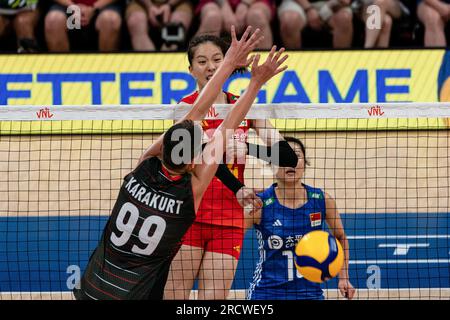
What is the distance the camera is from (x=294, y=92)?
30.9ft

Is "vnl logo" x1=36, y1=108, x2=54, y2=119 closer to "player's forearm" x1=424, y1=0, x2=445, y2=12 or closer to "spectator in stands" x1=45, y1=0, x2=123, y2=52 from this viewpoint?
"spectator in stands" x1=45, y1=0, x2=123, y2=52

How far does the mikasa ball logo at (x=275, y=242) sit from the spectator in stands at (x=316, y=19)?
12.4 feet

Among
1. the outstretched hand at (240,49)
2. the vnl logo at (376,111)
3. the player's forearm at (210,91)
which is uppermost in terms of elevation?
the outstretched hand at (240,49)

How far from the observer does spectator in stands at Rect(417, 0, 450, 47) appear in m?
10.0

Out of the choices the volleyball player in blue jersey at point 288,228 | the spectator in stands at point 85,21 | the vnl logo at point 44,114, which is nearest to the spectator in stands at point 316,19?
the spectator in stands at point 85,21

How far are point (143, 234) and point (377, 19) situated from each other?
5.62 meters

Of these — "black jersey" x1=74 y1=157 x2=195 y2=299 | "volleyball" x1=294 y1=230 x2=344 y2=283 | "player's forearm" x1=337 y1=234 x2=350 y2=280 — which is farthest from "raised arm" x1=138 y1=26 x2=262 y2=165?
"player's forearm" x1=337 y1=234 x2=350 y2=280

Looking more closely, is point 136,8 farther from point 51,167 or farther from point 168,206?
point 168,206

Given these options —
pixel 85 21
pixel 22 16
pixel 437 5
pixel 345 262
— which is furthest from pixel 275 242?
pixel 22 16

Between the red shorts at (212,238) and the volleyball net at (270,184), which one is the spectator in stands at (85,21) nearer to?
the volleyball net at (270,184)

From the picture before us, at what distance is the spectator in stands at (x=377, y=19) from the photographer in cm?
998

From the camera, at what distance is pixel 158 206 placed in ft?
16.9

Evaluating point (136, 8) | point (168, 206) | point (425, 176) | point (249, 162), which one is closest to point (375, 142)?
point (425, 176)

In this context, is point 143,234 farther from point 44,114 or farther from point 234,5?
point 234,5
